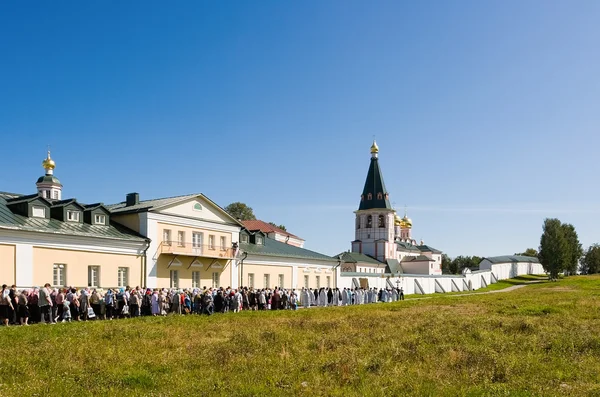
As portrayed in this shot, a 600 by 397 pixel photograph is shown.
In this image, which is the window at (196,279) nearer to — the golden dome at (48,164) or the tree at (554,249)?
the golden dome at (48,164)

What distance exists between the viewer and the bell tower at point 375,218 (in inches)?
4099

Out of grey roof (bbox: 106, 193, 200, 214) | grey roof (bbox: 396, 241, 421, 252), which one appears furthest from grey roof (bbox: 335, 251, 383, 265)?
grey roof (bbox: 106, 193, 200, 214)

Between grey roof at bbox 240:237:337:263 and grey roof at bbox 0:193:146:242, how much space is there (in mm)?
10726

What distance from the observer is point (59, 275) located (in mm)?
30250

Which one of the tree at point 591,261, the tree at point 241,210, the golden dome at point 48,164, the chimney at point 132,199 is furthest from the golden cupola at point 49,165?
the tree at point 591,261

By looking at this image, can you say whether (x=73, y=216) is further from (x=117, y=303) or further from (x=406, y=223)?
(x=406, y=223)

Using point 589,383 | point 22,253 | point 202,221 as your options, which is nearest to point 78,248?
point 22,253

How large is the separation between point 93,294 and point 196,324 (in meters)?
7.02

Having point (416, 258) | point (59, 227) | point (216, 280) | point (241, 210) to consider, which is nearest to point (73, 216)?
point (59, 227)

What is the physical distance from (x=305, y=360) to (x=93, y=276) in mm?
21651

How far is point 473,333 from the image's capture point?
18.3 m

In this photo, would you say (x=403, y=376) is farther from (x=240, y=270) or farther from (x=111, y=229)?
(x=240, y=270)

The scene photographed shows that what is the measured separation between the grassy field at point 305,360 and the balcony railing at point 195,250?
15171 millimetres

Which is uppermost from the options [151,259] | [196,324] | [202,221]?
[202,221]
